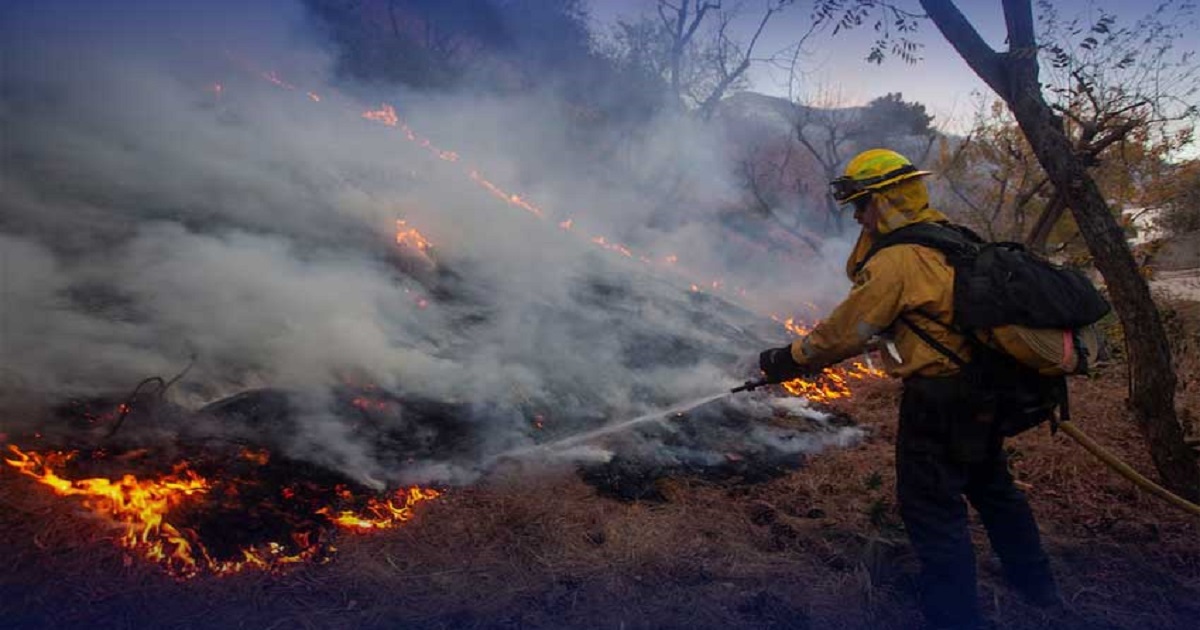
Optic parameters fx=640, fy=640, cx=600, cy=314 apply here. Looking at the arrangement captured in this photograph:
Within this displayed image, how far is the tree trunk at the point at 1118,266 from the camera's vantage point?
12.4 ft

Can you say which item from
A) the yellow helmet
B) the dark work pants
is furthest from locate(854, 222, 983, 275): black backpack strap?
the dark work pants

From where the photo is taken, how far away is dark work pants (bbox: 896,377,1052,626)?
2.53 meters

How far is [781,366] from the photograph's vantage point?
2.97 meters

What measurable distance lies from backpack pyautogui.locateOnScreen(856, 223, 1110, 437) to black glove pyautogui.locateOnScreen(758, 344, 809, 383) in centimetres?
52

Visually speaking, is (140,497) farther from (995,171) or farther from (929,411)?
(995,171)

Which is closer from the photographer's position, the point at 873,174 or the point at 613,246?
the point at 873,174

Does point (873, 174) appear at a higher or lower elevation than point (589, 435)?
higher

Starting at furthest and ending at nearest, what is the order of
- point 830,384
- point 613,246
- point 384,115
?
1. point 384,115
2. point 613,246
3. point 830,384

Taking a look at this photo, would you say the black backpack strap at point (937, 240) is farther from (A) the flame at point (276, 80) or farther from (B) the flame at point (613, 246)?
(A) the flame at point (276, 80)

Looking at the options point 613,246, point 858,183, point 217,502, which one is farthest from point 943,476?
point 613,246

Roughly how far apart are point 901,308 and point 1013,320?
1.25ft

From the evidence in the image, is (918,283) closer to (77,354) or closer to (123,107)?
(77,354)

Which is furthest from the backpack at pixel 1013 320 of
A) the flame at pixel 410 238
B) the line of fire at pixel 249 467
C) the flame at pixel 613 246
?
the flame at pixel 613 246

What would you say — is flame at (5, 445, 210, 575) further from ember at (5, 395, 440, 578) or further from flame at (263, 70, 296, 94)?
flame at (263, 70, 296, 94)
